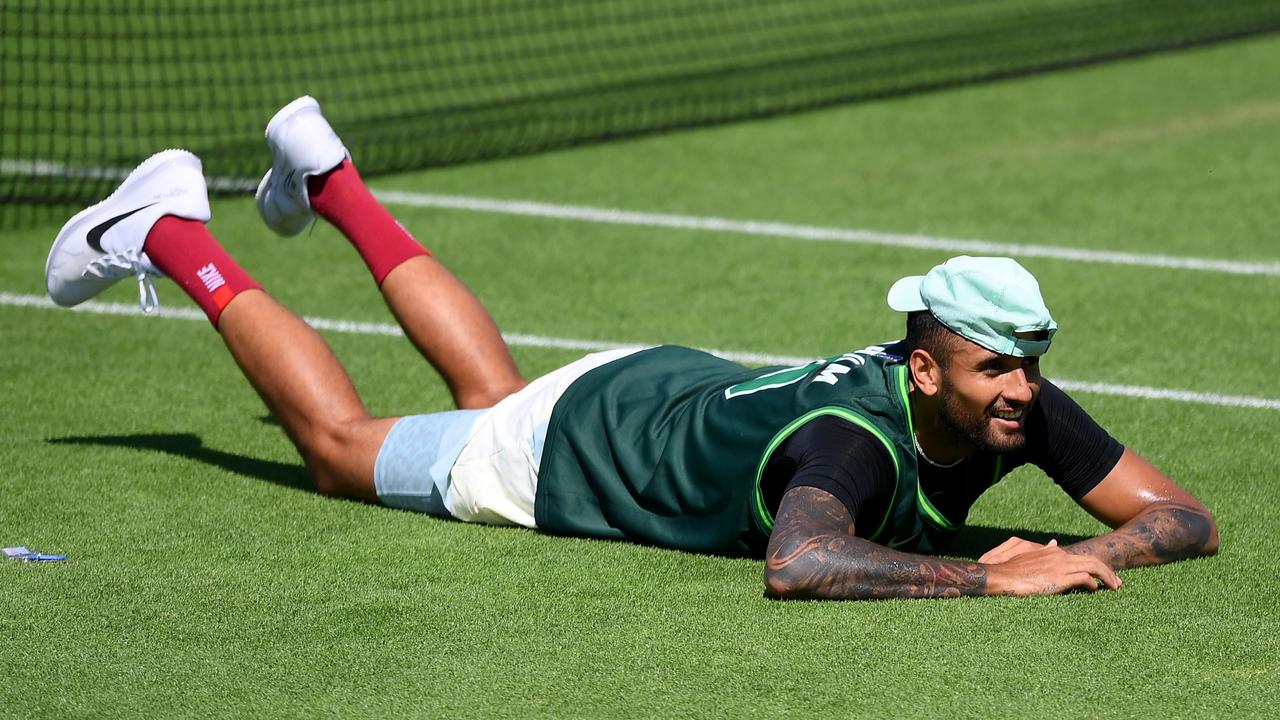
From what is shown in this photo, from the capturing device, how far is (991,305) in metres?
4.77

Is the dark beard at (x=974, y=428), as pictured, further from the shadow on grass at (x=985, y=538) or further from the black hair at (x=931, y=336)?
the shadow on grass at (x=985, y=538)

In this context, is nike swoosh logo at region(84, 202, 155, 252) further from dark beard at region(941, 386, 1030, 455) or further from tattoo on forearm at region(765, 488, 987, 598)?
dark beard at region(941, 386, 1030, 455)

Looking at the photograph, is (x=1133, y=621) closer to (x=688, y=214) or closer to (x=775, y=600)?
(x=775, y=600)

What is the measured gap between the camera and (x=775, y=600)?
501cm

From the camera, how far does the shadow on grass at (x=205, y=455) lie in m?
6.31

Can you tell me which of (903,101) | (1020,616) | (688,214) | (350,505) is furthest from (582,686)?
(903,101)

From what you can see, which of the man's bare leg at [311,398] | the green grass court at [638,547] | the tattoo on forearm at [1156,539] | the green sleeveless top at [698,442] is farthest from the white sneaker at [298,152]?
the tattoo on forearm at [1156,539]

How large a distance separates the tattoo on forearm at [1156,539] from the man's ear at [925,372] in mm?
625

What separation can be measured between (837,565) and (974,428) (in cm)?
51

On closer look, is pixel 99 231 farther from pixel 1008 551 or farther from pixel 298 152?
pixel 1008 551

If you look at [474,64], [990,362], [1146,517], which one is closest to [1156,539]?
[1146,517]

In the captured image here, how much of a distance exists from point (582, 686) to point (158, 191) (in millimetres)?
2810

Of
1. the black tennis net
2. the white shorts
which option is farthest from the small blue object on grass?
the black tennis net

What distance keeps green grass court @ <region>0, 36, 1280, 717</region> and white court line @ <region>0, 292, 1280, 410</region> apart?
3.3 inches
